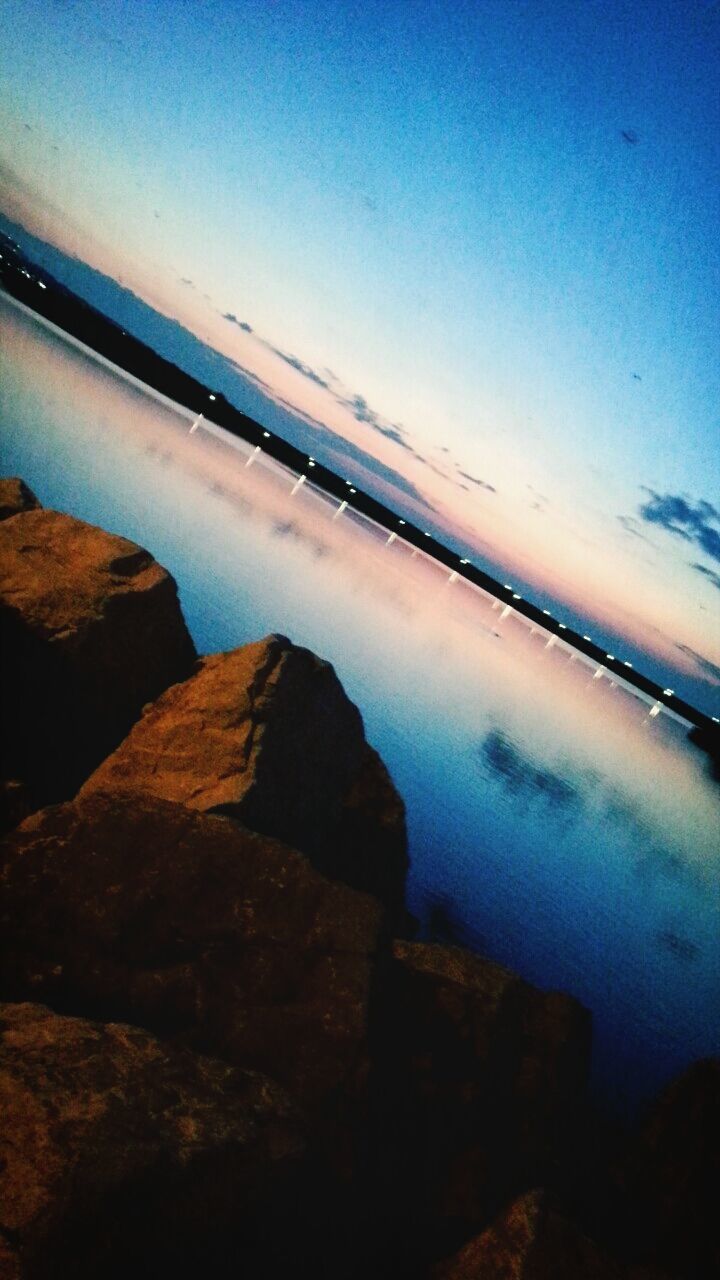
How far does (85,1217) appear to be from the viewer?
2180mm

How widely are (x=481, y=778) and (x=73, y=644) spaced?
10492 millimetres

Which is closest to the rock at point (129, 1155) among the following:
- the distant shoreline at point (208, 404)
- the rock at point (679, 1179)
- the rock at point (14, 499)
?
the rock at point (679, 1179)

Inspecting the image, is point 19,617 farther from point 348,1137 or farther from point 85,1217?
point 348,1137

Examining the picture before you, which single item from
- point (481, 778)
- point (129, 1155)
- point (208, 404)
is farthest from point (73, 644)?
point (208, 404)

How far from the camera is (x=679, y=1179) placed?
14.1ft

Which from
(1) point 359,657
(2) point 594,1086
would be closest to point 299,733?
(2) point 594,1086

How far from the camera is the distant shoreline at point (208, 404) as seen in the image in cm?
9650

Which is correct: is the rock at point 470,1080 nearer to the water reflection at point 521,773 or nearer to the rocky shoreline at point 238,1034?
the rocky shoreline at point 238,1034

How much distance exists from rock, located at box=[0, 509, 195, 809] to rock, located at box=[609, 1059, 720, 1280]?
5515mm

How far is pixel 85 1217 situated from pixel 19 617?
4299 mm

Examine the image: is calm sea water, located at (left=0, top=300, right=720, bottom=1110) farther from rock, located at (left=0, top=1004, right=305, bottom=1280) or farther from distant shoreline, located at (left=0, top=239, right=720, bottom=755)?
distant shoreline, located at (left=0, top=239, right=720, bottom=755)

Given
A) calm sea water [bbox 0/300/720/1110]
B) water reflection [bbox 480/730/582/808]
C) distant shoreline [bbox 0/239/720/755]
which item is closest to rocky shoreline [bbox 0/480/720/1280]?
calm sea water [bbox 0/300/720/1110]

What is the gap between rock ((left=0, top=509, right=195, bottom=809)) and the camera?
17.0 feet

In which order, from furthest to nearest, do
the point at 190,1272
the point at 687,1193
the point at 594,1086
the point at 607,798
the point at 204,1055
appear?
1. the point at 607,798
2. the point at 594,1086
3. the point at 687,1193
4. the point at 204,1055
5. the point at 190,1272
